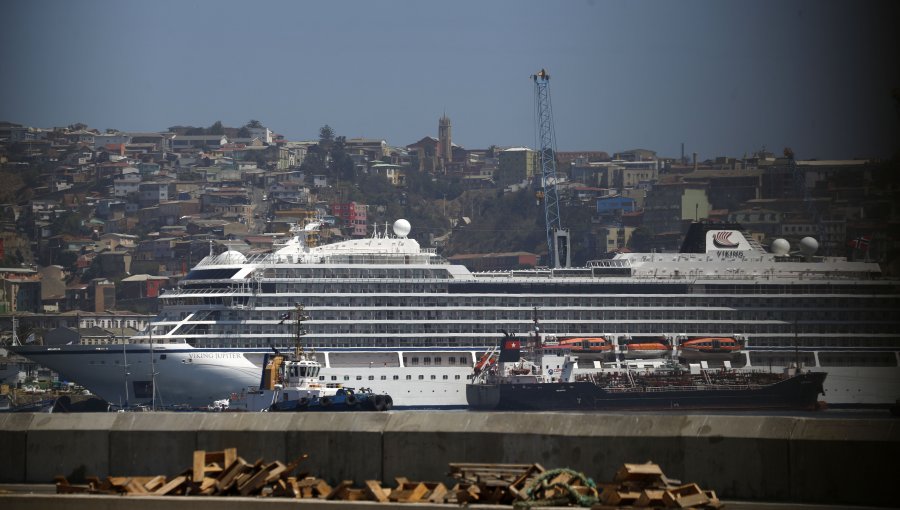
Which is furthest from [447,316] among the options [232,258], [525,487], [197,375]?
[525,487]

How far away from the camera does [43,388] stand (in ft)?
296

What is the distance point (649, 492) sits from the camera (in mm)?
14328

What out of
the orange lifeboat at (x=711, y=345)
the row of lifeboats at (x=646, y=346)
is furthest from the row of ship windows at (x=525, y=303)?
the orange lifeboat at (x=711, y=345)

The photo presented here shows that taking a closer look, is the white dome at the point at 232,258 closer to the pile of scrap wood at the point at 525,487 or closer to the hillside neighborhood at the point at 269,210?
the hillside neighborhood at the point at 269,210

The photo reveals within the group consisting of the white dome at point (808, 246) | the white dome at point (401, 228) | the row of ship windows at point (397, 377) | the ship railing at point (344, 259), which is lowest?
the row of ship windows at point (397, 377)

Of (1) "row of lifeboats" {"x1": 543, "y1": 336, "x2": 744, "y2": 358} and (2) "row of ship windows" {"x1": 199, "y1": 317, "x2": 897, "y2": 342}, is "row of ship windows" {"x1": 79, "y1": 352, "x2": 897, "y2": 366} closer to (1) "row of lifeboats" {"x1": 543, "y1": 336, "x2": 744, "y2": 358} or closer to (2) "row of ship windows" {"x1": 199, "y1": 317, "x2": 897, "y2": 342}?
(2) "row of ship windows" {"x1": 199, "y1": 317, "x2": 897, "y2": 342}

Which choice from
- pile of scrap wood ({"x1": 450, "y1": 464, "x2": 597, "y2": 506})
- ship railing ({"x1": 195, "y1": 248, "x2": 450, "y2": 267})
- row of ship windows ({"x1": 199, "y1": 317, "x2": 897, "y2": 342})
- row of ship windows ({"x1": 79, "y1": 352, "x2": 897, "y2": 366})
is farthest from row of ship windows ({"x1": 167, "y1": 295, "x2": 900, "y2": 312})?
pile of scrap wood ({"x1": 450, "y1": 464, "x2": 597, "y2": 506})

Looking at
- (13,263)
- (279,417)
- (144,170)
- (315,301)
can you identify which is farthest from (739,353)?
(144,170)

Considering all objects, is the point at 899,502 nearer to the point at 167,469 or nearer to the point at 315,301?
the point at 167,469

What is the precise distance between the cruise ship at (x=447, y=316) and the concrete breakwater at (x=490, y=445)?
47.5 meters

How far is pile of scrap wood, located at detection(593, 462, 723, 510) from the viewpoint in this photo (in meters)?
14.3

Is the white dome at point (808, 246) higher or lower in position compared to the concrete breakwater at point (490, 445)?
lower

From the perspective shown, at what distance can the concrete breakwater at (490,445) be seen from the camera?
15156mm

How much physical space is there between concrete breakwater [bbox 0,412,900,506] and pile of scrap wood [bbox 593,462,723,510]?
74cm
